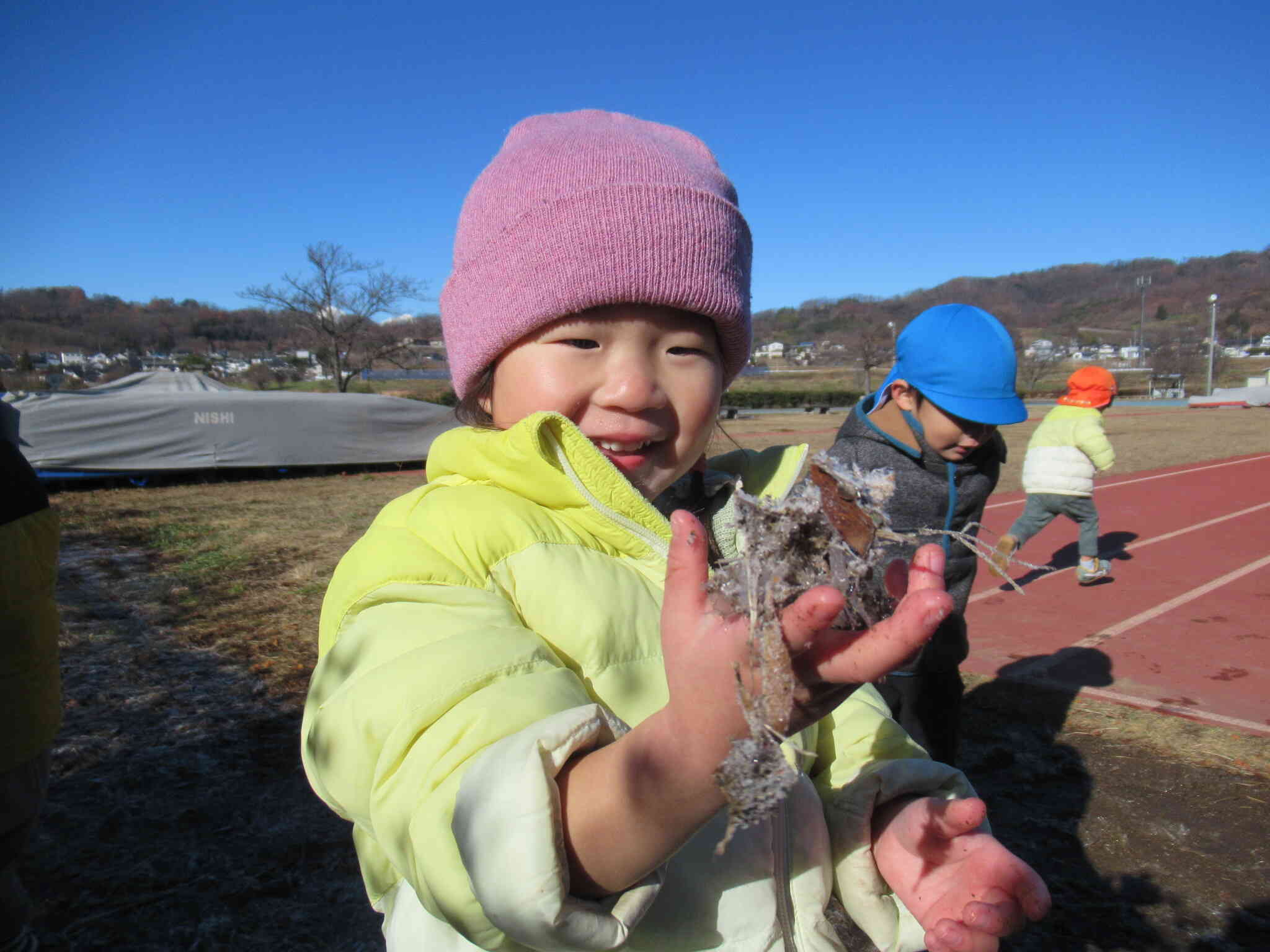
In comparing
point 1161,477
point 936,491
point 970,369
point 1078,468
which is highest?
point 970,369

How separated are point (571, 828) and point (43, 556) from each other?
2691mm

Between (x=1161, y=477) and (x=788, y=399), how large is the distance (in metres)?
33.5

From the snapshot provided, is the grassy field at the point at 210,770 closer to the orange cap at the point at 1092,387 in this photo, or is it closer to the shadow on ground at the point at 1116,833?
the shadow on ground at the point at 1116,833

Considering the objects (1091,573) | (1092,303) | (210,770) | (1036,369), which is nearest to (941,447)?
(210,770)

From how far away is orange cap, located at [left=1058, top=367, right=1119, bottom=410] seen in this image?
771cm

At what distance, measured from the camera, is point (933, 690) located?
3.59 metres

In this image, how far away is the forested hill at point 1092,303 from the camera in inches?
4599

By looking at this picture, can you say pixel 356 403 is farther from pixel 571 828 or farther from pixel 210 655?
pixel 571 828

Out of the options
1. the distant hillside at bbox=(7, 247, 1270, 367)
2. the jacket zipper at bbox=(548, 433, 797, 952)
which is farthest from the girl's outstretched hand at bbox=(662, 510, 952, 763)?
the distant hillside at bbox=(7, 247, 1270, 367)

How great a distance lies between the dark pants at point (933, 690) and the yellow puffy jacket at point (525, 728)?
1.95 meters

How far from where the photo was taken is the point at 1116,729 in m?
4.70

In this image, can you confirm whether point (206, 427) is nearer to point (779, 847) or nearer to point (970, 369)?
point (970, 369)

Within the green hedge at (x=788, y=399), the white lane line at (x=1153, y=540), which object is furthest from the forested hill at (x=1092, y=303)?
the white lane line at (x=1153, y=540)

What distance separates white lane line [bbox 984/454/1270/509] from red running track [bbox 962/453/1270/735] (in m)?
0.32
